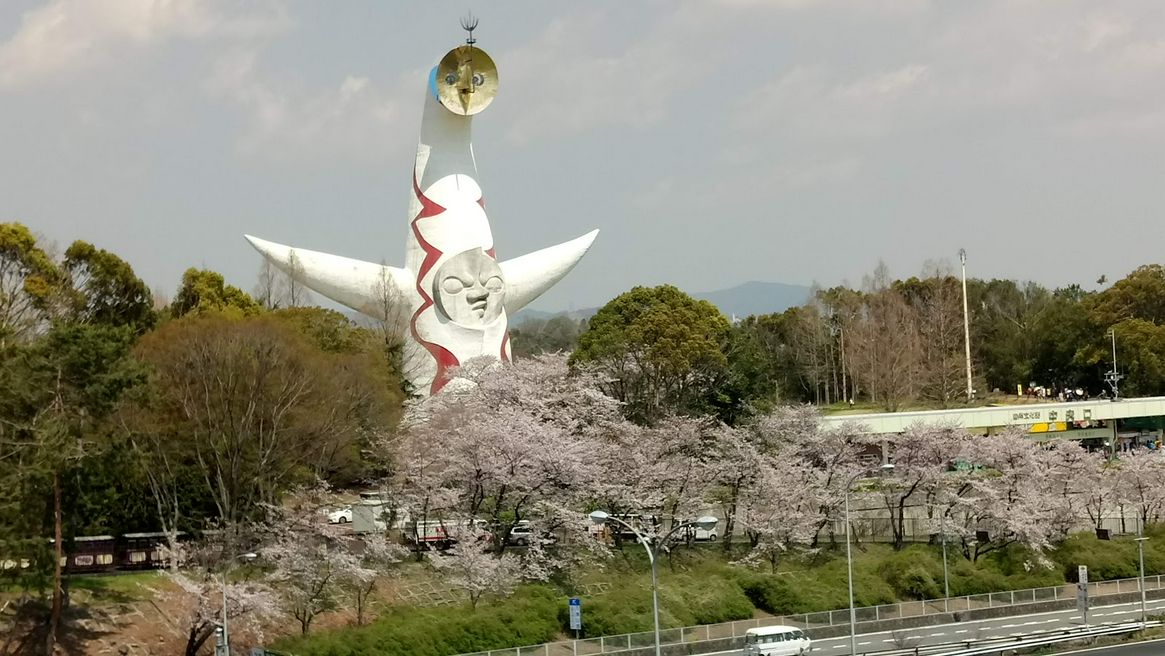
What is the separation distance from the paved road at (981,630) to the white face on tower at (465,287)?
638 inches

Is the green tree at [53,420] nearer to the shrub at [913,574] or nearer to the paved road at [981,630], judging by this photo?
the paved road at [981,630]

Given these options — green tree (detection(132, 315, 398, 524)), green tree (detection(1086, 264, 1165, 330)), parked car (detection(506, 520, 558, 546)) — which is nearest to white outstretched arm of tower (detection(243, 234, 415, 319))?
green tree (detection(132, 315, 398, 524))

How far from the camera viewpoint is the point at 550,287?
44.2 m

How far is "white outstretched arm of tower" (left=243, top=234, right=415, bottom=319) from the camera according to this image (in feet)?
133

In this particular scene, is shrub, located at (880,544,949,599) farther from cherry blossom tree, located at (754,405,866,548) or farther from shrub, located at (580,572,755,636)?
shrub, located at (580,572,755,636)

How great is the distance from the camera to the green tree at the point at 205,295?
142 feet

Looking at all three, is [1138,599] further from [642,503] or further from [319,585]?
[319,585]

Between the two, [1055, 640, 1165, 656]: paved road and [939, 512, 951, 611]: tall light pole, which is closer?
[1055, 640, 1165, 656]: paved road

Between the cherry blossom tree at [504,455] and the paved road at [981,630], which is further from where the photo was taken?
the cherry blossom tree at [504,455]

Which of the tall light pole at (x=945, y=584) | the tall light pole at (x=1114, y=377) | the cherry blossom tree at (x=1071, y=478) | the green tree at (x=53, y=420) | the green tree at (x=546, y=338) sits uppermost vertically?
the green tree at (x=546, y=338)

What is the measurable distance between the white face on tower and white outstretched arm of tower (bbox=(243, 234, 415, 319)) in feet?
4.60

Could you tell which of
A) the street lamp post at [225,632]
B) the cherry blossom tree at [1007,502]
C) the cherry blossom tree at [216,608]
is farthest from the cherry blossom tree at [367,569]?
the cherry blossom tree at [1007,502]

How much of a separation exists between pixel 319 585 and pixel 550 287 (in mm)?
19283

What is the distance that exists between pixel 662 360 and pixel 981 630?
18.0 metres
